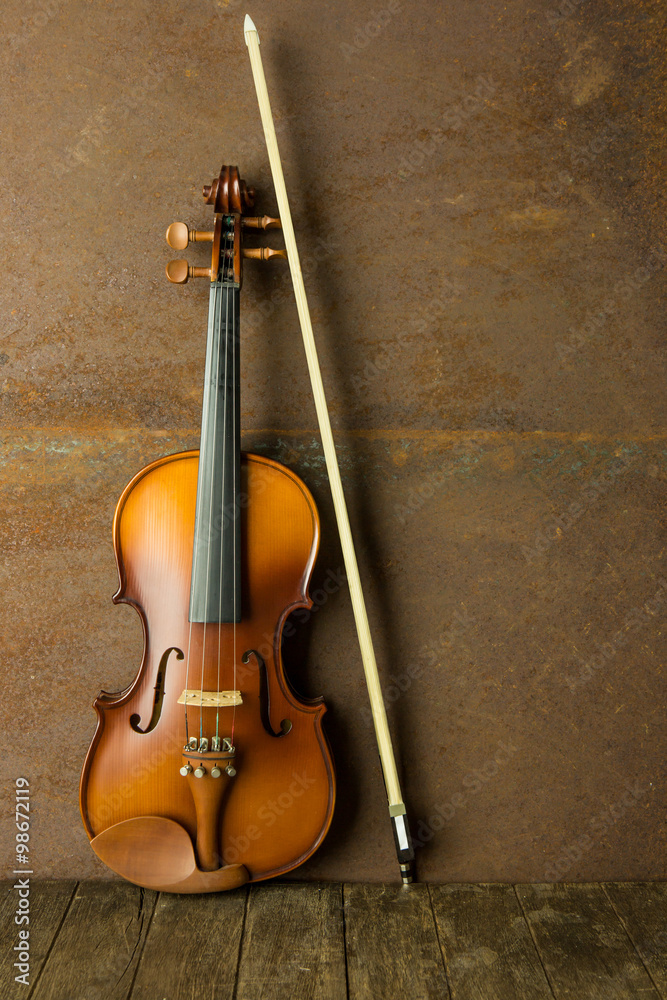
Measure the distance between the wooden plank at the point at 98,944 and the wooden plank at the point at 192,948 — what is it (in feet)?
0.10

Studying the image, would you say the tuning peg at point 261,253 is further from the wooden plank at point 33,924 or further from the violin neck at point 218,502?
the wooden plank at point 33,924

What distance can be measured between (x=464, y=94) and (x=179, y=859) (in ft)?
6.34

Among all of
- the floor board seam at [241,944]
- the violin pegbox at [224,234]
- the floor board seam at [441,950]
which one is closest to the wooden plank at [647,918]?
the floor board seam at [441,950]

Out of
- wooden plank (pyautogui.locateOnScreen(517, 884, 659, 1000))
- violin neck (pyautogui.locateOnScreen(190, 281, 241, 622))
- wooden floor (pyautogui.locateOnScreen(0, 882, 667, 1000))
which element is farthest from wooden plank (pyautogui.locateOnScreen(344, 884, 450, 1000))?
violin neck (pyautogui.locateOnScreen(190, 281, 241, 622))

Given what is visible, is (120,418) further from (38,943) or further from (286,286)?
(38,943)

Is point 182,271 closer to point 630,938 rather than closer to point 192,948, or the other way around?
point 192,948

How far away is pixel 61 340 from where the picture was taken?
1690mm

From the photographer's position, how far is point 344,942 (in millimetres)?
1485

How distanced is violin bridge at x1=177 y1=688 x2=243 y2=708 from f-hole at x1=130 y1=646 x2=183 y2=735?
0.06m

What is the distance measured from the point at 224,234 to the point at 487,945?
1.70 m

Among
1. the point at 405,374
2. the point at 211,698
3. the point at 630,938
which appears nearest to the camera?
the point at 211,698

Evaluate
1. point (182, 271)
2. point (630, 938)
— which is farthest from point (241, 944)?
point (182, 271)

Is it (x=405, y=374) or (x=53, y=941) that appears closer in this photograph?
(x=53, y=941)

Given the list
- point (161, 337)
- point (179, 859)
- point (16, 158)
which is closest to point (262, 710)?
point (179, 859)
